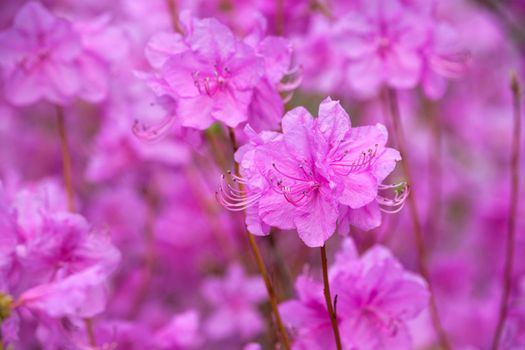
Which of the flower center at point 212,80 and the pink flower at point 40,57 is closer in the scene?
the flower center at point 212,80

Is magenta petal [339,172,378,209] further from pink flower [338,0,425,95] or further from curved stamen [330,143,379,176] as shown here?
pink flower [338,0,425,95]

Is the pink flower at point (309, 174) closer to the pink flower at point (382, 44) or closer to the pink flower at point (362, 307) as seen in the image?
the pink flower at point (362, 307)

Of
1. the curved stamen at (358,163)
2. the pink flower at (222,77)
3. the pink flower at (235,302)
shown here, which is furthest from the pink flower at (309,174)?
the pink flower at (235,302)

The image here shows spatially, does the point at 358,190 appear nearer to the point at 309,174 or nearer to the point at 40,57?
the point at 309,174

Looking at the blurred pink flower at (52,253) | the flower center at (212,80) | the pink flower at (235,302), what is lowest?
the pink flower at (235,302)

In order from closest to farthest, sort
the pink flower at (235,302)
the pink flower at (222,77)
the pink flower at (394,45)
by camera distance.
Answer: the pink flower at (222,77) < the pink flower at (394,45) < the pink flower at (235,302)
